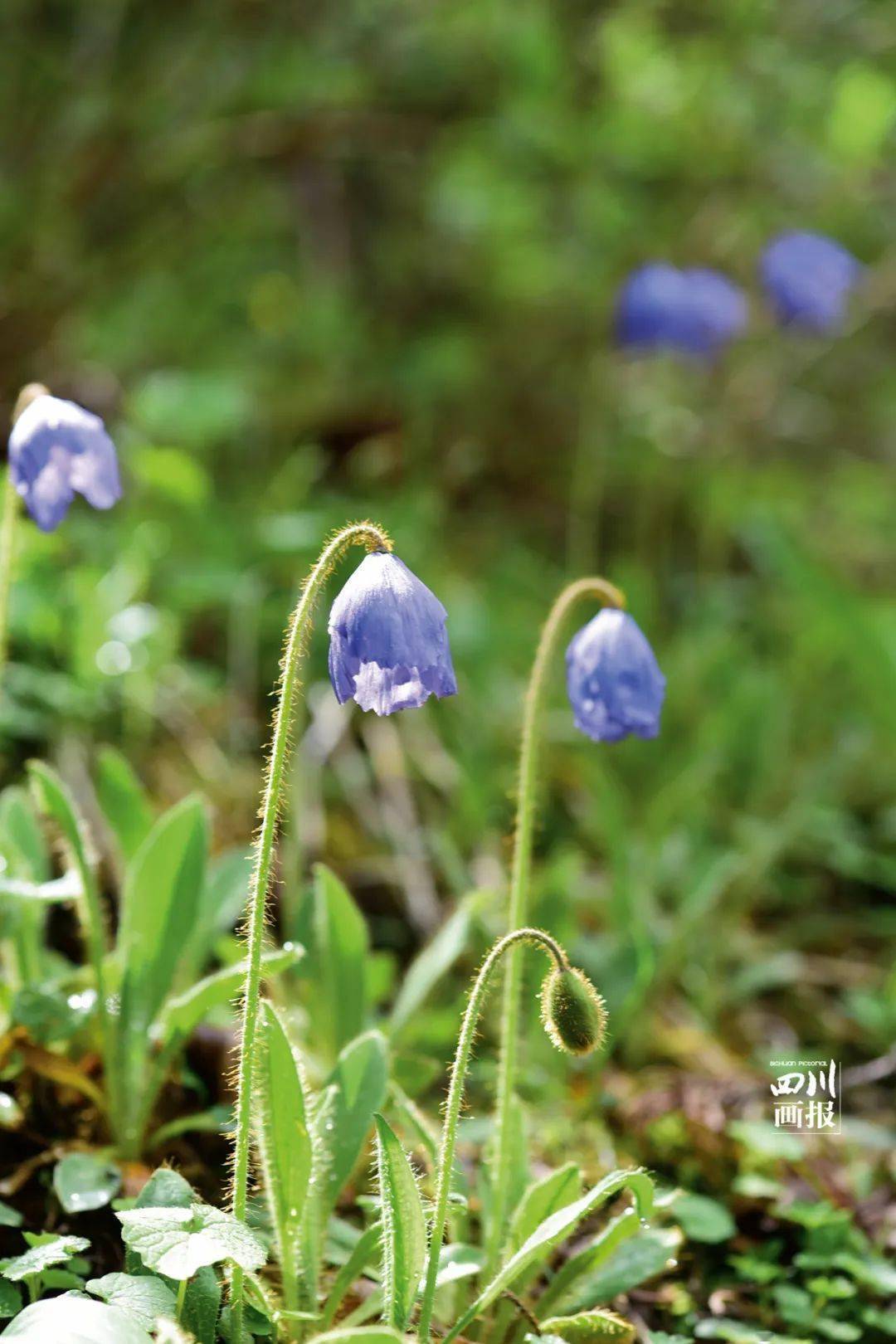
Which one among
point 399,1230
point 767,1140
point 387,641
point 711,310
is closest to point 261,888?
point 387,641

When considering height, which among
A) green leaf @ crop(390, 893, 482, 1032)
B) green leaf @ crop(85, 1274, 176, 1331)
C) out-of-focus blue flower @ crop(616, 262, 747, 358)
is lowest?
green leaf @ crop(85, 1274, 176, 1331)

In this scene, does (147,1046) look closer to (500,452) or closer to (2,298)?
(2,298)

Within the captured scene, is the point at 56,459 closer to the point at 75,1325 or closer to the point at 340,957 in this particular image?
the point at 340,957

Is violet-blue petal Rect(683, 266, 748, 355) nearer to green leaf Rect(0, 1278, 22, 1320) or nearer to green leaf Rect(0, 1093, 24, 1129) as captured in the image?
green leaf Rect(0, 1093, 24, 1129)

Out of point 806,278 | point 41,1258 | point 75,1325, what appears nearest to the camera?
point 75,1325

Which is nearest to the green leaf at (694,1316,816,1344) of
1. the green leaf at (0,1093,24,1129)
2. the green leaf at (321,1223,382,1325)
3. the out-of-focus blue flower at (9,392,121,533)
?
the green leaf at (321,1223,382,1325)

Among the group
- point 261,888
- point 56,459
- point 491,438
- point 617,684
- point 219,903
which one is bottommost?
point 219,903
